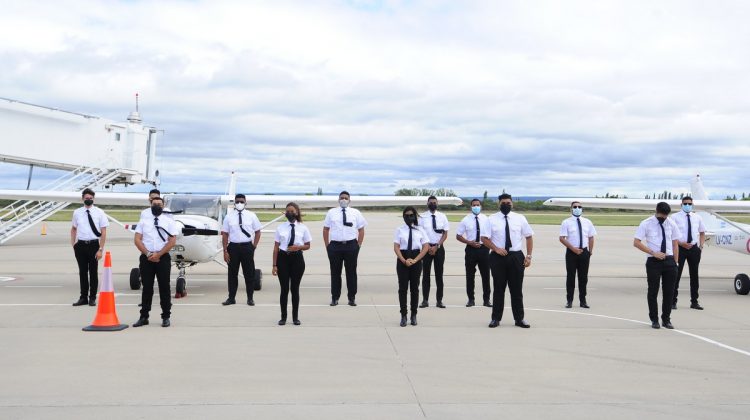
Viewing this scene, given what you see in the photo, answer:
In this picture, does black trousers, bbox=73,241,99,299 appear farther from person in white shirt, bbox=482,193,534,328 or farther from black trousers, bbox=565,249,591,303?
black trousers, bbox=565,249,591,303

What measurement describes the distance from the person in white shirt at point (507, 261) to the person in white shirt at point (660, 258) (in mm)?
1627

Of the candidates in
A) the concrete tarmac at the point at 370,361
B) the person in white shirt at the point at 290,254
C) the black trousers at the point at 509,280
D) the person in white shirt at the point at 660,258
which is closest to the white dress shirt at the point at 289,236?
the person in white shirt at the point at 290,254

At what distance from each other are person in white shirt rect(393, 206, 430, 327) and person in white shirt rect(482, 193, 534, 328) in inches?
34.9

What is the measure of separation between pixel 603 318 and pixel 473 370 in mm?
4047

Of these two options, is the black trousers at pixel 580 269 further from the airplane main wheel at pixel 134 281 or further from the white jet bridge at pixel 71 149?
the white jet bridge at pixel 71 149

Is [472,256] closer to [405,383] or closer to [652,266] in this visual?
[652,266]

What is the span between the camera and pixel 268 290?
12742 mm

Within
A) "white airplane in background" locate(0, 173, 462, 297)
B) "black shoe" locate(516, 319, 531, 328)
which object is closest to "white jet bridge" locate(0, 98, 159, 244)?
"white airplane in background" locate(0, 173, 462, 297)

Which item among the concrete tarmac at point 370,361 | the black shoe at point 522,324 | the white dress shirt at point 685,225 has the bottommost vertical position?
the concrete tarmac at point 370,361

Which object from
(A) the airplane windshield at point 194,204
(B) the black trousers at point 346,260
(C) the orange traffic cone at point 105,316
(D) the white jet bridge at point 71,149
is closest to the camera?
(C) the orange traffic cone at point 105,316

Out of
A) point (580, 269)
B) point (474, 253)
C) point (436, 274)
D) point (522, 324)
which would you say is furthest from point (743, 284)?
point (522, 324)

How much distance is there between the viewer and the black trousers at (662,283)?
8883mm

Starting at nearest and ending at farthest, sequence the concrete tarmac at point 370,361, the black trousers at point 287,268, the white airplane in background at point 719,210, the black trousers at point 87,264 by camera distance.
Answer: the concrete tarmac at point 370,361 → the black trousers at point 287,268 → the black trousers at point 87,264 → the white airplane in background at point 719,210

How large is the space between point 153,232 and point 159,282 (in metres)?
0.67
